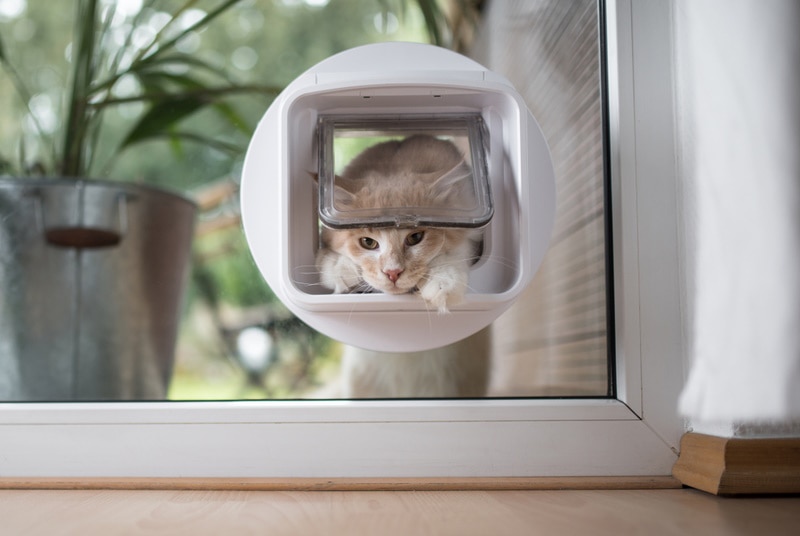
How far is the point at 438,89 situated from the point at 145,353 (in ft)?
2.68

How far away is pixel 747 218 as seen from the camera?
79 cm

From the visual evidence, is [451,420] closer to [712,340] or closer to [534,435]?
[534,435]

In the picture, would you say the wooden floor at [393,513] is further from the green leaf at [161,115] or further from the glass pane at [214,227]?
the green leaf at [161,115]

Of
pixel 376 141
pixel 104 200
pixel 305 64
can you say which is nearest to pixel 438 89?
pixel 376 141

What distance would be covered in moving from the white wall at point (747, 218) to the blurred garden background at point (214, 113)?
22.2 inches

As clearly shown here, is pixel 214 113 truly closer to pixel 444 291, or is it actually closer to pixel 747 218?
pixel 444 291

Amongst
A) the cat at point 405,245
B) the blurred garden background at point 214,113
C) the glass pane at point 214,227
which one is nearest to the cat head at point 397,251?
the cat at point 405,245

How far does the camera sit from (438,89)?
86 cm

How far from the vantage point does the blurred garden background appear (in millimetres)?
1297

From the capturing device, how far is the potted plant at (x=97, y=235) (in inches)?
47.5

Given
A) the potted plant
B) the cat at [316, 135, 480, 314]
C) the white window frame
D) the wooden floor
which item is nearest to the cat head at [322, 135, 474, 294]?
the cat at [316, 135, 480, 314]

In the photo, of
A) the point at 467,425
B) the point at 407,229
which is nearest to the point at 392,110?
the point at 407,229

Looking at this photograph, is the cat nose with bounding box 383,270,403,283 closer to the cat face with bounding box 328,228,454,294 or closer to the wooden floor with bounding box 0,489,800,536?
the cat face with bounding box 328,228,454,294

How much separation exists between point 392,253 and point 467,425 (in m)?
0.26
